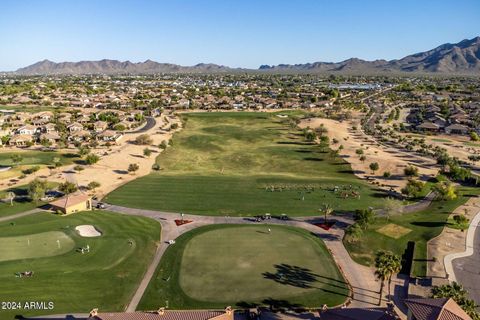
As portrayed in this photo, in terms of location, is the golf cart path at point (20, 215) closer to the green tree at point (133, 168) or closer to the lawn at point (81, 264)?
the lawn at point (81, 264)

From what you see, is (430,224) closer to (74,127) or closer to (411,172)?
(411,172)

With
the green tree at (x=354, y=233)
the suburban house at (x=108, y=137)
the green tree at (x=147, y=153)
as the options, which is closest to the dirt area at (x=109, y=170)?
the green tree at (x=147, y=153)

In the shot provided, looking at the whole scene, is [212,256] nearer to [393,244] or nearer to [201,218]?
[201,218]

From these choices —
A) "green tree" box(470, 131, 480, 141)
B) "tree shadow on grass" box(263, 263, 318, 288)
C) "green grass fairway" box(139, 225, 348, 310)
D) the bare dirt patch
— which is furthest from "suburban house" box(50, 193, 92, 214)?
"green tree" box(470, 131, 480, 141)

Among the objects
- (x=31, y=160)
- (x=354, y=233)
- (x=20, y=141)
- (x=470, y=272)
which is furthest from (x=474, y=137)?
(x=20, y=141)

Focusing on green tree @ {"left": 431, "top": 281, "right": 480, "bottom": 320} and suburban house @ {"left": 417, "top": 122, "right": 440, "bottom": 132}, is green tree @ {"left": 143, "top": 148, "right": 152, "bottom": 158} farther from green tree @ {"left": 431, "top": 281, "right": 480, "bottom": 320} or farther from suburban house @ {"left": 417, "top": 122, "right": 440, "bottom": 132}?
suburban house @ {"left": 417, "top": 122, "right": 440, "bottom": 132}

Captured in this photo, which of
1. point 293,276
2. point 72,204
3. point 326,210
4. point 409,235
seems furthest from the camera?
point 72,204
